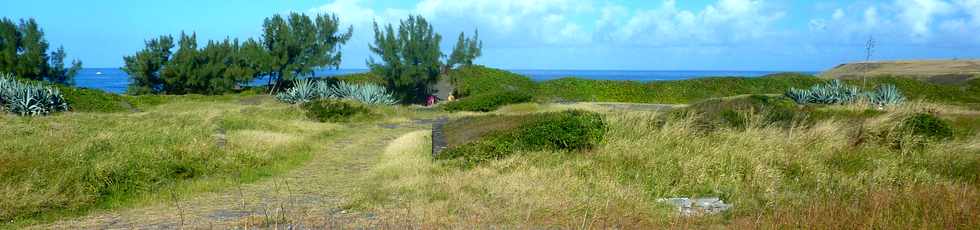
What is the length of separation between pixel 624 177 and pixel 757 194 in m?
1.49

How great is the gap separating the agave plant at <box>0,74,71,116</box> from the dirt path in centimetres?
994

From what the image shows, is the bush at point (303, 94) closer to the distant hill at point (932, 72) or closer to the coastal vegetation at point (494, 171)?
the coastal vegetation at point (494, 171)

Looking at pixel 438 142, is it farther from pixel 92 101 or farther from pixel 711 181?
pixel 92 101

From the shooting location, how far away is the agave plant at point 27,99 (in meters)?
17.3

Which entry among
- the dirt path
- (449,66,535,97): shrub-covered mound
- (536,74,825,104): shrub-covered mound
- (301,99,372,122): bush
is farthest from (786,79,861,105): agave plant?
the dirt path

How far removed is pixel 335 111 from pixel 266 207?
12.9 metres

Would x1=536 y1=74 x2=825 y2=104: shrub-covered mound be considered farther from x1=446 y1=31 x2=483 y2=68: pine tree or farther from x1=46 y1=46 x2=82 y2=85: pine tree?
x1=46 y1=46 x2=82 y2=85: pine tree

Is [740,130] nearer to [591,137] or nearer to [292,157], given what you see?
[591,137]

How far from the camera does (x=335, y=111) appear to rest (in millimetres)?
19875

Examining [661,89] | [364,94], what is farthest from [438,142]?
[661,89]

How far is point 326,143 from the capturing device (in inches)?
548

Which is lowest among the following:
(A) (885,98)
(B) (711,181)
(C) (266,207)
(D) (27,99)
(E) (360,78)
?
(C) (266,207)

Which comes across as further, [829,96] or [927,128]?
[829,96]

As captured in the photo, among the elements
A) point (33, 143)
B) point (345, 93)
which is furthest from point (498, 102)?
point (33, 143)
